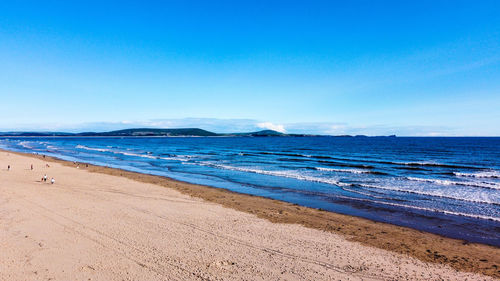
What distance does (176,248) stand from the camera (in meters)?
9.46

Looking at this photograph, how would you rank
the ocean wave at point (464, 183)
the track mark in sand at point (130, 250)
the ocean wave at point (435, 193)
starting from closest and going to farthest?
the track mark in sand at point (130, 250) → the ocean wave at point (435, 193) → the ocean wave at point (464, 183)

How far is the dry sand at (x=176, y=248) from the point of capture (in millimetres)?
7875

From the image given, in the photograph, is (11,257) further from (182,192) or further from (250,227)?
(182,192)

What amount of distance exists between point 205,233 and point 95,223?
4.78 m

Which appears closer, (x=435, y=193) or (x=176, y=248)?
(x=176, y=248)

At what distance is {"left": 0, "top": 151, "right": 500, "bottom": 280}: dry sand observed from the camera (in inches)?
310

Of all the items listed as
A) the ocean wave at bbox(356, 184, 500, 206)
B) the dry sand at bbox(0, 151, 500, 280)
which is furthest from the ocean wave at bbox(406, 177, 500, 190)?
the dry sand at bbox(0, 151, 500, 280)

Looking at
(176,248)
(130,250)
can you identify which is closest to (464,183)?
(176,248)

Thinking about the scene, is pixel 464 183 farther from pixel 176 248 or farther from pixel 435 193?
pixel 176 248

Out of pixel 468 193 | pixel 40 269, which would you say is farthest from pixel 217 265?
pixel 468 193

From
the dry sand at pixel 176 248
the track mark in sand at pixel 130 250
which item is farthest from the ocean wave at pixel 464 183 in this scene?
the track mark in sand at pixel 130 250

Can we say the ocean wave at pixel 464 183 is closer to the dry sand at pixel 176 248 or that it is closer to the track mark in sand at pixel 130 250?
the dry sand at pixel 176 248

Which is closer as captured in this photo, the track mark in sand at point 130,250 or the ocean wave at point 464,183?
the track mark in sand at point 130,250

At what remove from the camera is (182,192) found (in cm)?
1958
